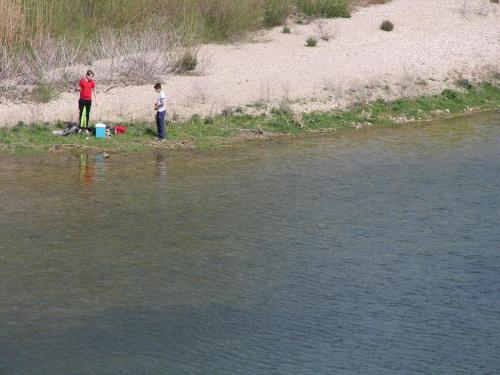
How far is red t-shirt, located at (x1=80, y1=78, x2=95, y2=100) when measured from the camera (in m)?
26.4

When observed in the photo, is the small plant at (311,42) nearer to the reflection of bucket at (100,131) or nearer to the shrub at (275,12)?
the shrub at (275,12)

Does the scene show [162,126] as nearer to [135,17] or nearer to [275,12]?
[135,17]

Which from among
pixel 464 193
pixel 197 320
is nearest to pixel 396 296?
pixel 197 320

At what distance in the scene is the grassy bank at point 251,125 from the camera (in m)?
26.2

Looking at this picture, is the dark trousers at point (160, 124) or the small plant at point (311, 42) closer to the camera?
the dark trousers at point (160, 124)

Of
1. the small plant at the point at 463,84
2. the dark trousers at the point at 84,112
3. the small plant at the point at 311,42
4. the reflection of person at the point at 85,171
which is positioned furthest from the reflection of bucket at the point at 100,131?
the small plant at the point at 463,84

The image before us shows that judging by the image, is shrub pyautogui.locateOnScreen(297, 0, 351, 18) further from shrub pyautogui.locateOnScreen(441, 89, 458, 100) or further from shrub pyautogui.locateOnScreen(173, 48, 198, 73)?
shrub pyautogui.locateOnScreen(173, 48, 198, 73)

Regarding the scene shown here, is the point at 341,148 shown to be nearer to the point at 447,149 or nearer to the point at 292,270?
the point at 447,149

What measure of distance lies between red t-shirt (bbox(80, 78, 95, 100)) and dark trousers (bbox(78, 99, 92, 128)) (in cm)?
10

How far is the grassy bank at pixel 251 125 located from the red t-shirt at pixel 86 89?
97 centimetres

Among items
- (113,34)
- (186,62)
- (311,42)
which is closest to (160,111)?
(186,62)

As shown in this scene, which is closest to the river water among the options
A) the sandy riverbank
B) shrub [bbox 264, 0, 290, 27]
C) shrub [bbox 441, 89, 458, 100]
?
the sandy riverbank

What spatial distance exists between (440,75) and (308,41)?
430cm

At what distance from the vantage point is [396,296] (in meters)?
16.2
